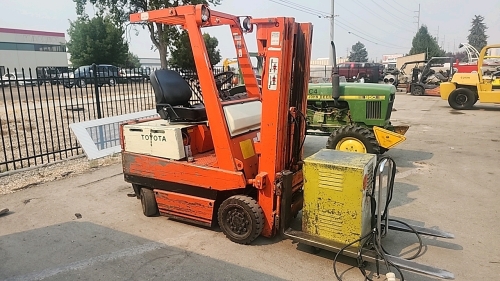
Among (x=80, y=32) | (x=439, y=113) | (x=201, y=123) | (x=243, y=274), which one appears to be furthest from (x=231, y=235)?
(x=80, y=32)

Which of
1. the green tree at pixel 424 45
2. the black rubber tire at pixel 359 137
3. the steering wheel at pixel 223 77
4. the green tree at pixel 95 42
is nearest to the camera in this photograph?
the steering wheel at pixel 223 77

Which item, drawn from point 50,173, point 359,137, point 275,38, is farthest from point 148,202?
point 359,137

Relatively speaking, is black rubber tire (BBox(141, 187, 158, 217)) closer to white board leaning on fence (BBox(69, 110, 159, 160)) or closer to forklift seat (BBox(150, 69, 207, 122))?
forklift seat (BBox(150, 69, 207, 122))

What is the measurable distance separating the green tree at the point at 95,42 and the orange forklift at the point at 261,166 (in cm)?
3298

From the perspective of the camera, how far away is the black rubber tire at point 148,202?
466 cm

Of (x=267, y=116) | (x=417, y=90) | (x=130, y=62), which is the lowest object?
(x=417, y=90)

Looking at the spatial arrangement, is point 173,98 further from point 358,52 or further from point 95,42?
point 358,52

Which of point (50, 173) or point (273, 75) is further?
point (50, 173)

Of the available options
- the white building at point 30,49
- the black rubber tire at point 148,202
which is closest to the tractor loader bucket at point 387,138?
the black rubber tire at point 148,202

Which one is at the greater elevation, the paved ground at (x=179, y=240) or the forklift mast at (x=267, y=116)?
the forklift mast at (x=267, y=116)

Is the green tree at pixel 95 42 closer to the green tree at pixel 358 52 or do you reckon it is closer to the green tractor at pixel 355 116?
the green tractor at pixel 355 116

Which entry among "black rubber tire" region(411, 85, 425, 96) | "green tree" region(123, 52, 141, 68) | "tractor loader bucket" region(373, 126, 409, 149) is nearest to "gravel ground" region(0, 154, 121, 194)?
"tractor loader bucket" region(373, 126, 409, 149)

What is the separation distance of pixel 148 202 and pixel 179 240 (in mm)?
823

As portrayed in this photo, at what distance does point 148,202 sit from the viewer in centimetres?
467
